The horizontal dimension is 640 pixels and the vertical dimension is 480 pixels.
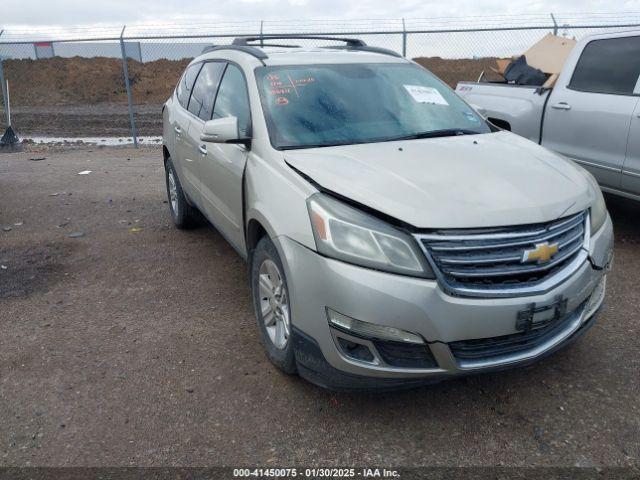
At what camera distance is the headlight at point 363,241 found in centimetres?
252

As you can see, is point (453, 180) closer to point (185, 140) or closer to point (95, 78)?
point (185, 140)

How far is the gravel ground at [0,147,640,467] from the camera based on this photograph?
271 cm

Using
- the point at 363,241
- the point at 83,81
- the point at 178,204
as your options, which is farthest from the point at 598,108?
the point at 83,81

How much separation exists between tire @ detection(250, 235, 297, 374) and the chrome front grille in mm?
791

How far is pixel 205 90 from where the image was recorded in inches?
187

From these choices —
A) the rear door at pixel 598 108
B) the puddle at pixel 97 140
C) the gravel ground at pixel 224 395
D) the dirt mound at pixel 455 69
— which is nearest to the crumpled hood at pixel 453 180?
the gravel ground at pixel 224 395

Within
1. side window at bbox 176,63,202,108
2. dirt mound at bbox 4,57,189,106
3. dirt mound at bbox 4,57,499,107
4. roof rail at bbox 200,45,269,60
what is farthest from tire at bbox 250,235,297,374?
dirt mound at bbox 4,57,189,106

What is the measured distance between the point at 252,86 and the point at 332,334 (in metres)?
1.89

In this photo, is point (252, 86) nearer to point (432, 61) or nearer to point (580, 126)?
point (580, 126)

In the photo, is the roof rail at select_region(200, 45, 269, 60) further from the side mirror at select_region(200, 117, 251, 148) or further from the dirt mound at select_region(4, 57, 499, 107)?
the dirt mound at select_region(4, 57, 499, 107)

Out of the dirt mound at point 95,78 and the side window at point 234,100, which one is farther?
the dirt mound at point 95,78

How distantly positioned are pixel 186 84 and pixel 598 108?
3.77m

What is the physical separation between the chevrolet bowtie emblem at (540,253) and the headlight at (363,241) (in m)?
0.45

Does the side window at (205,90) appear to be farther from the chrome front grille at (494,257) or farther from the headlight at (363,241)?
the chrome front grille at (494,257)
